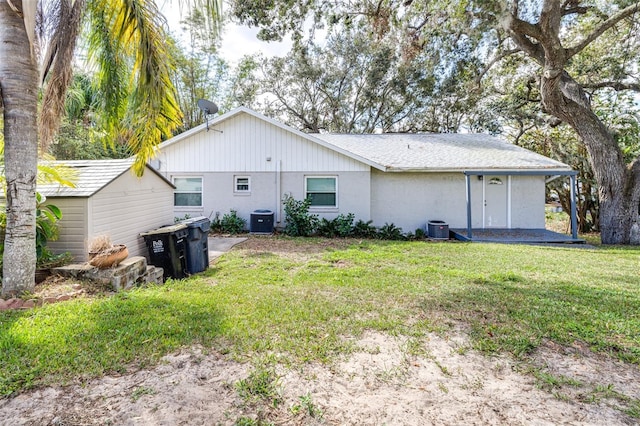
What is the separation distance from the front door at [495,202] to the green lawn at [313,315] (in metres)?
5.29

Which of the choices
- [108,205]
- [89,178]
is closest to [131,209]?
[108,205]

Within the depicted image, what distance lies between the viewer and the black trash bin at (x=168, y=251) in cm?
600

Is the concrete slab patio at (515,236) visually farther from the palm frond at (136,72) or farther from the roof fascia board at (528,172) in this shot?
the palm frond at (136,72)

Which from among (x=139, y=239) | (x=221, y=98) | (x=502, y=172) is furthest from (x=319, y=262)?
(x=221, y=98)

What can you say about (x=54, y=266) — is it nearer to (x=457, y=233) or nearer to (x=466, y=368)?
(x=466, y=368)

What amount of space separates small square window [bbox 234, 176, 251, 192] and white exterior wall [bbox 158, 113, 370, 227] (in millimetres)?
152

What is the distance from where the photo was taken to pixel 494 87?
17922mm

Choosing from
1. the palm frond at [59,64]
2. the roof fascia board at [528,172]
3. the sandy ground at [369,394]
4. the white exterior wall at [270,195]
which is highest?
the palm frond at [59,64]

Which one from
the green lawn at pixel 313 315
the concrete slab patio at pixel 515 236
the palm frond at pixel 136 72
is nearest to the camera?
the green lawn at pixel 313 315

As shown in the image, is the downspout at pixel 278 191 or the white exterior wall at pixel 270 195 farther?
the downspout at pixel 278 191

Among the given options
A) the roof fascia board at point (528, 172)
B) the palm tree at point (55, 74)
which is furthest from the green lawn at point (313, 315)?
the roof fascia board at point (528, 172)

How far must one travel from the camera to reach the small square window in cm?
1216

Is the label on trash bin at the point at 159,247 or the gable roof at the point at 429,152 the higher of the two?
the gable roof at the point at 429,152

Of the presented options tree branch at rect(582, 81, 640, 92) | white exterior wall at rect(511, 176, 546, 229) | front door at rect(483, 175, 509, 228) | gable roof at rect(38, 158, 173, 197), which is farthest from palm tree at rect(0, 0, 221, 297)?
tree branch at rect(582, 81, 640, 92)
